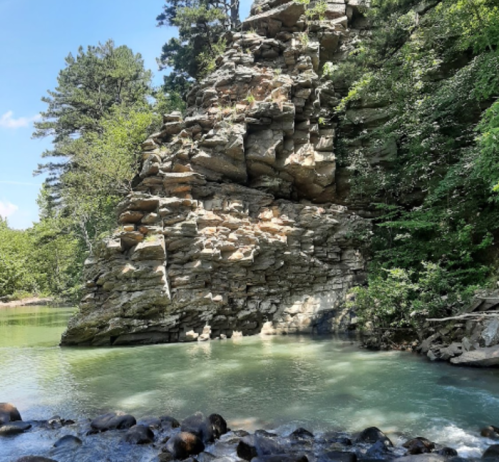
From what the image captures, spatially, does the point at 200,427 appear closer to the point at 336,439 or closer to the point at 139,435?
the point at 139,435

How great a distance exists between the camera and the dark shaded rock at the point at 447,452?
530 centimetres

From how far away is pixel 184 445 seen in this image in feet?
18.2

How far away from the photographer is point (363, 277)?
17.5 m

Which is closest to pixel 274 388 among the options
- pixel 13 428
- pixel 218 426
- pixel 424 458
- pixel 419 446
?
pixel 218 426

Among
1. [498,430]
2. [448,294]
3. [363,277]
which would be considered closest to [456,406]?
[498,430]

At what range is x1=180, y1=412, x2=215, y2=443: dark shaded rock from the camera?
235 inches

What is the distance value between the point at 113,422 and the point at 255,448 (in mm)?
2691

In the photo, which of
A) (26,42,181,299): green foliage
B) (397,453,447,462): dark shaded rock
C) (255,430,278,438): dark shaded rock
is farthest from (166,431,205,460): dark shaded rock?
(26,42,181,299): green foliage

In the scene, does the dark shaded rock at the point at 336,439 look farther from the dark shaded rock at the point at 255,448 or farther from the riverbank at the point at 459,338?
the riverbank at the point at 459,338

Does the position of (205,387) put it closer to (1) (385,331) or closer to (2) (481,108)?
(1) (385,331)

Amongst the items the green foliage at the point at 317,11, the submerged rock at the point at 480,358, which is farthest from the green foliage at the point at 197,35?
the submerged rock at the point at 480,358

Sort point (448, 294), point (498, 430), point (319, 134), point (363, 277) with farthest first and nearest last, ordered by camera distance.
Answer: point (319, 134), point (363, 277), point (448, 294), point (498, 430)

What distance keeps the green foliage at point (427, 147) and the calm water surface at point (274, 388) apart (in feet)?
9.67

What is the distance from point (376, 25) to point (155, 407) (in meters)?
20.8
